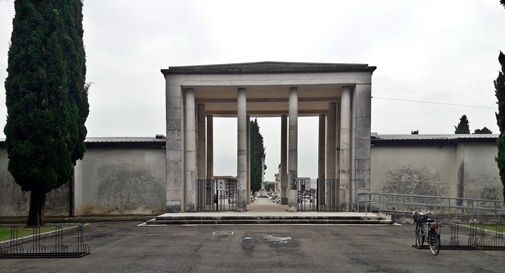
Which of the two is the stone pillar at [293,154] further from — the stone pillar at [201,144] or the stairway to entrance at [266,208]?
the stone pillar at [201,144]

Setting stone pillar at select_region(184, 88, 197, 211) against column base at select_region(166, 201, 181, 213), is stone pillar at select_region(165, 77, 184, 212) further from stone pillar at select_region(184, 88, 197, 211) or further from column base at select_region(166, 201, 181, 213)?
stone pillar at select_region(184, 88, 197, 211)

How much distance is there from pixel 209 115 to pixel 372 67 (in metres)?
13.1

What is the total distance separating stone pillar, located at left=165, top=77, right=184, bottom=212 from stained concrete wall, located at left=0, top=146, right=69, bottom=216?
6183mm

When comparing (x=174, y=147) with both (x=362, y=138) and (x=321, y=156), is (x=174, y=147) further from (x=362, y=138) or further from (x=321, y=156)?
(x=321, y=156)

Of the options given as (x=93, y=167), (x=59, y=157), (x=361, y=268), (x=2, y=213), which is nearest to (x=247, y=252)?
(x=361, y=268)

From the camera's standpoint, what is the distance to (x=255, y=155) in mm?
51906

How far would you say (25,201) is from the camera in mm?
25406

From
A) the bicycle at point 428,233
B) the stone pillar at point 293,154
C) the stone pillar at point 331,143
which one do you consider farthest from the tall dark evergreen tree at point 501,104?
the stone pillar at point 331,143

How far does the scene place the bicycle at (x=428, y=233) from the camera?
39.1ft

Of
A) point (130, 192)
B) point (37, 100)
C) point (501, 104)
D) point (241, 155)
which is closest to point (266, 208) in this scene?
point (241, 155)

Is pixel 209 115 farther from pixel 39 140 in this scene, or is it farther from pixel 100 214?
pixel 39 140

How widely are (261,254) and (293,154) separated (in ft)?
41.4

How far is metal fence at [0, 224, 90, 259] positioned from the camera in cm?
1184

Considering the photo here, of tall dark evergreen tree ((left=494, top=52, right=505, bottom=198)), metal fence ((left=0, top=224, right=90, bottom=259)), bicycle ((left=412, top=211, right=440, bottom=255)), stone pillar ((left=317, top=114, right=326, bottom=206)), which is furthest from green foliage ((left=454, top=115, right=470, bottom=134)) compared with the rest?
metal fence ((left=0, top=224, right=90, bottom=259))
